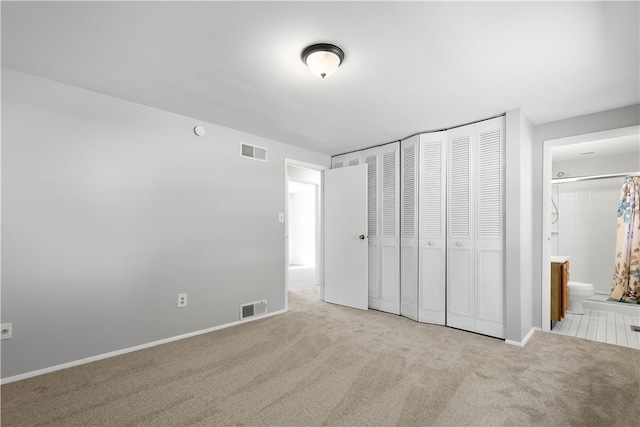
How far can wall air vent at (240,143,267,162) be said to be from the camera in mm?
3756

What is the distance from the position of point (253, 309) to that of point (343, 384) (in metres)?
1.82

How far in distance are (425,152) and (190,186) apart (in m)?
2.71

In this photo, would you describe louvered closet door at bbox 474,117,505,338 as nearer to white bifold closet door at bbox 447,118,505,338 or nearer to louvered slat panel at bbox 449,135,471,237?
white bifold closet door at bbox 447,118,505,338

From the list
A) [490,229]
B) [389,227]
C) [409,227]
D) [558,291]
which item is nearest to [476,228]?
[490,229]

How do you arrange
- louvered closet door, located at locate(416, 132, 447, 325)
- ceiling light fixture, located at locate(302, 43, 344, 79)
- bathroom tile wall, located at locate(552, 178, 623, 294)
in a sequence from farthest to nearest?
bathroom tile wall, located at locate(552, 178, 623, 294), louvered closet door, located at locate(416, 132, 447, 325), ceiling light fixture, located at locate(302, 43, 344, 79)

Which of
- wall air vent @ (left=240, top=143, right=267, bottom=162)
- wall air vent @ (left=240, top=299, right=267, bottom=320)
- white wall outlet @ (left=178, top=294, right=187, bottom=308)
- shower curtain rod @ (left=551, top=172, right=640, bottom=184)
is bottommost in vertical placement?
wall air vent @ (left=240, top=299, right=267, bottom=320)

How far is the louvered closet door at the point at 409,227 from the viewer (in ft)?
12.6

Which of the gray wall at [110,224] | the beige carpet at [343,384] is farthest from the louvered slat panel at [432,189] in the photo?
the gray wall at [110,224]

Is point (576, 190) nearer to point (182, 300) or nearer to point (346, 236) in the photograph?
point (346, 236)

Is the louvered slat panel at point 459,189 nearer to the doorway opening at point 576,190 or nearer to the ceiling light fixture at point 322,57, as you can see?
the doorway opening at point 576,190

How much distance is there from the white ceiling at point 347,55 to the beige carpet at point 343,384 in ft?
7.41

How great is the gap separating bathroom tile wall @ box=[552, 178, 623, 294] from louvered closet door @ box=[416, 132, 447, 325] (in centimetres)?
319

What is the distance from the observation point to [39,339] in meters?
2.38

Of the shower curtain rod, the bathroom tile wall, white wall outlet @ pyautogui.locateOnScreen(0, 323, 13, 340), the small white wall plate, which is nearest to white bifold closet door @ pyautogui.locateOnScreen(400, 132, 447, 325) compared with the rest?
the small white wall plate
